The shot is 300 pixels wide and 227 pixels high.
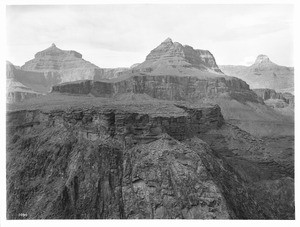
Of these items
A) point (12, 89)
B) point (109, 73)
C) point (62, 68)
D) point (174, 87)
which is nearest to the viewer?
point (12, 89)

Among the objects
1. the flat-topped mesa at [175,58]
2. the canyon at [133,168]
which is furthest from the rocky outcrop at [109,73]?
the canyon at [133,168]

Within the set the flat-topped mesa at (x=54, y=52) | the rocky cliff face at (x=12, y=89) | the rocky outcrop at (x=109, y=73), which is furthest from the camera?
the rocky outcrop at (x=109, y=73)

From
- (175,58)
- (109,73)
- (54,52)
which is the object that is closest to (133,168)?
(54,52)

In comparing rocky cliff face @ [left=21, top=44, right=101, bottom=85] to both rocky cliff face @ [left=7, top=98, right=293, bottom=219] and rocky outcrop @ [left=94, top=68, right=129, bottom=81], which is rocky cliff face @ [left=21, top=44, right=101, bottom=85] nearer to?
rocky outcrop @ [left=94, top=68, right=129, bottom=81]

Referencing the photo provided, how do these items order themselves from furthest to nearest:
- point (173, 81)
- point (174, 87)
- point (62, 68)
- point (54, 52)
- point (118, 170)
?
point (62, 68) → point (173, 81) → point (174, 87) → point (54, 52) → point (118, 170)

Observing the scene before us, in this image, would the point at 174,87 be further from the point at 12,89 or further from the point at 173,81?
the point at 12,89

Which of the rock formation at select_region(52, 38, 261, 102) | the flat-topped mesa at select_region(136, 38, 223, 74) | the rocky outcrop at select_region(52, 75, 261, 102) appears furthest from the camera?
the flat-topped mesa at select_region(136, 38, 223, 74)

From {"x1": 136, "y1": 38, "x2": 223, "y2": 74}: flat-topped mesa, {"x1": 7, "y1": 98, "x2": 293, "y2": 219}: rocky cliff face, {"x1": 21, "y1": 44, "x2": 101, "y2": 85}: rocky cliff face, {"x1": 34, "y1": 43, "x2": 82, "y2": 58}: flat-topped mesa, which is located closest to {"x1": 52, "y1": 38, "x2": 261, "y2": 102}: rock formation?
{"x1": 136, "y1": 38, "x2": 223, "y2": 74}: flat-topped mesa

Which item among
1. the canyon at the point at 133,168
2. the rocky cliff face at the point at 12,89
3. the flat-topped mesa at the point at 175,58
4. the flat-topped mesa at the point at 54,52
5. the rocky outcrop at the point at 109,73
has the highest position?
the flat-topped mesa at the point at 175,58

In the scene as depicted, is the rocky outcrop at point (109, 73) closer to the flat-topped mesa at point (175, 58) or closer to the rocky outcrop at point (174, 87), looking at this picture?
the rocky outcrop at point (174, 87)

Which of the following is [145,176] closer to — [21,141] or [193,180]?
[193,180]

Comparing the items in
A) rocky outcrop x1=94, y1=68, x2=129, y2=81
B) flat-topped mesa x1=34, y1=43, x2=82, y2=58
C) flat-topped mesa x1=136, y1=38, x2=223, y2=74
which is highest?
flat-topped mesa x1=136, y1=38, x2=223, y2=74

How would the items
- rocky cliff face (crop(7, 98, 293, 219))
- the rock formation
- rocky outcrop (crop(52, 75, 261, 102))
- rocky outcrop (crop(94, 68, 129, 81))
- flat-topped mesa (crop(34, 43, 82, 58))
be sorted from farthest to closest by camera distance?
rocky outcrop (crop(94, 68, 129, 81)), the rock formation, rocky outcrop (crop(52, 75, 261, 102)), flat-topped mesa (crop(34, 43, 82, 58)), rocky cliff face (crop(7, 98, 293, 219))
